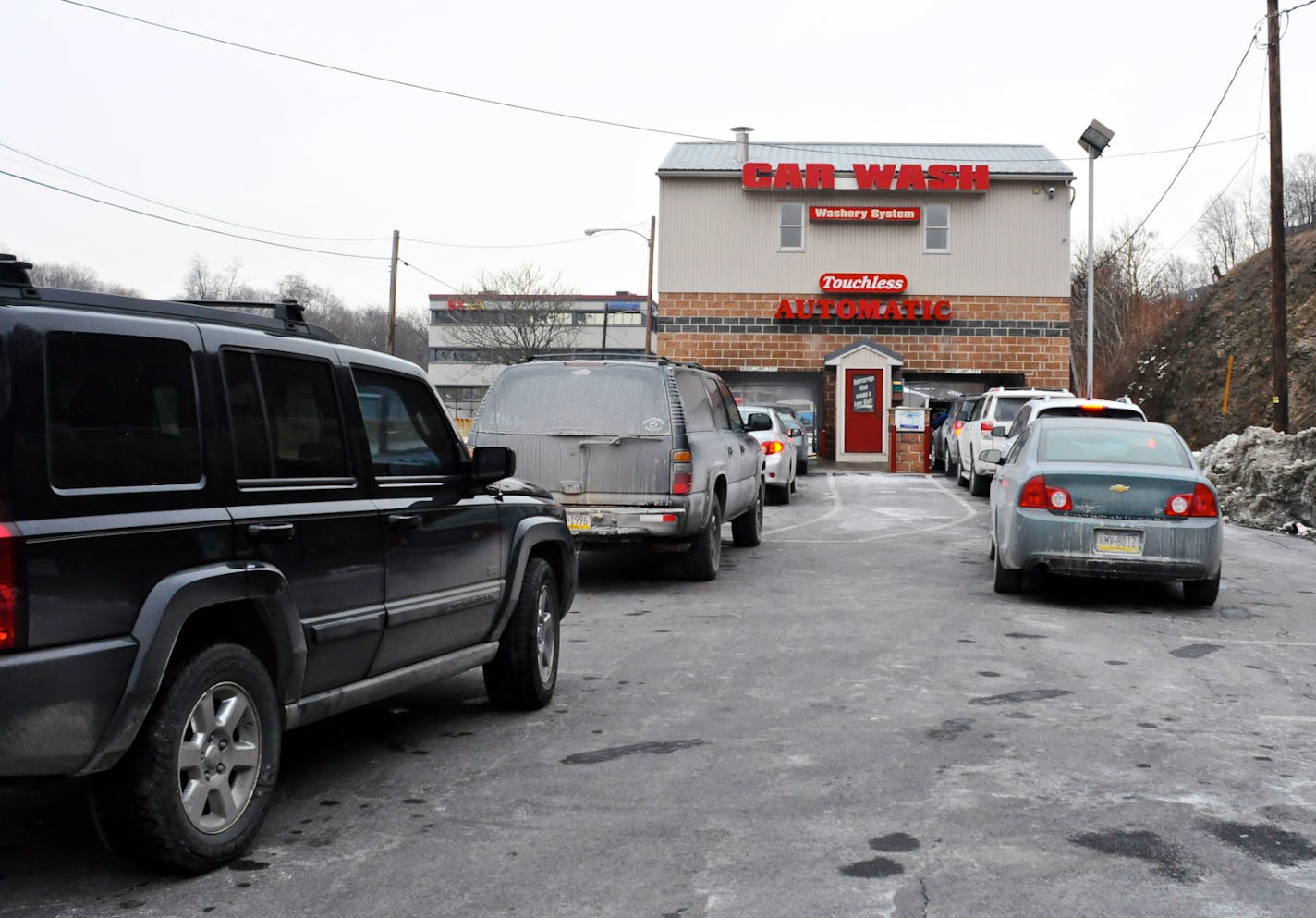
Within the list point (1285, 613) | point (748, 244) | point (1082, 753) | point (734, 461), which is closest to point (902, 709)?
point (1082, 753)

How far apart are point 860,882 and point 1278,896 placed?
1284 mm

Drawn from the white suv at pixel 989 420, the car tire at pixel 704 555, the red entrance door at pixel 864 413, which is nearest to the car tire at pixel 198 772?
the car tire at pixel 704 555

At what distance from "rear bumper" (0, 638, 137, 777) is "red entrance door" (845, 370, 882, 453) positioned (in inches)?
1270

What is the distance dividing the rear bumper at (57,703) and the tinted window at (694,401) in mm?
7860

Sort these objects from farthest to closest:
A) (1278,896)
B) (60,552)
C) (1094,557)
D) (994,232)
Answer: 1. (994,232)
2. (1094,557)
3. (1278,896)
4. (60,552)

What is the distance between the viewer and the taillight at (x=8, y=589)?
144 inches

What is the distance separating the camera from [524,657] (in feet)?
22.4

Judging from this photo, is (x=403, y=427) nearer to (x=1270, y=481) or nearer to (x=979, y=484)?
(x=1270, y=481)

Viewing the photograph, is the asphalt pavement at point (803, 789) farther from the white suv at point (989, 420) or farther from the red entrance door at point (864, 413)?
the red entrance door at point (864, 413)

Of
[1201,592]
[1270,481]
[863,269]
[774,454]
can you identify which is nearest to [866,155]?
[863,269]

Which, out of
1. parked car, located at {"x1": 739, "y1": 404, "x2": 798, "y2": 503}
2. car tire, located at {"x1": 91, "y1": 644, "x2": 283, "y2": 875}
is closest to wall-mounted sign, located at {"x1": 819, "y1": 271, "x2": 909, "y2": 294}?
parked car, located at {"x1": 739, "y1": 404, "x2": 798, "y2": 503}

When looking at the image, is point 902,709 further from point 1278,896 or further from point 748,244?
point 748,244

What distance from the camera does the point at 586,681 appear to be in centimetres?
782

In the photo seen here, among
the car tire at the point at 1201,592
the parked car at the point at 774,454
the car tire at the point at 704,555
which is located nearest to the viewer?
the car tire at the point at 1201,592
